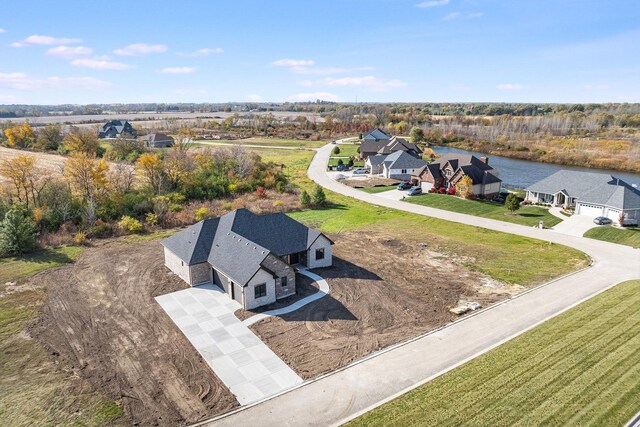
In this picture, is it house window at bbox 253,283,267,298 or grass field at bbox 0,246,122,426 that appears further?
house window at bbox 253,283,267,298

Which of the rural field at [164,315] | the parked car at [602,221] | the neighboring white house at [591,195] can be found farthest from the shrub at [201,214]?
the parked car at [602,221]

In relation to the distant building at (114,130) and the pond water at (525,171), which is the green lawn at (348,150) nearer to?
the pond water at (525,171)

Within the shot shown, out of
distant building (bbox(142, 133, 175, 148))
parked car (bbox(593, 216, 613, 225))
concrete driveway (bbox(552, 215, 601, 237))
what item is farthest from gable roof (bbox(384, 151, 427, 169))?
distant building (bbox(142, 133, 175, 148))

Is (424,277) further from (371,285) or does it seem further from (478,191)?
(478,191)

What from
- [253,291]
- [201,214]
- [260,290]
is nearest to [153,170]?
[201,214]

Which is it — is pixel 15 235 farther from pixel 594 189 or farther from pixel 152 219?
pixel 594 189

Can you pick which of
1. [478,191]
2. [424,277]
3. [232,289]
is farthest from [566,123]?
[232,289]

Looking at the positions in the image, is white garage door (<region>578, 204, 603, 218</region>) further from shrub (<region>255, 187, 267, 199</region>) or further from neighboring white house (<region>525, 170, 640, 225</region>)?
shrub (<region>255, 187, 267, 199</region>)
